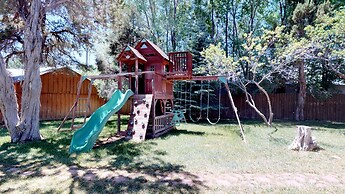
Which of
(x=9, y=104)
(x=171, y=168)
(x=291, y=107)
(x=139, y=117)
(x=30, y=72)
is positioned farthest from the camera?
(x=291, y=107)

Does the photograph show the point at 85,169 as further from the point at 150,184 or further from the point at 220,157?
the point at 220,157

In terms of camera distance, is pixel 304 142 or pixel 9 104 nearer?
pixel 304 142

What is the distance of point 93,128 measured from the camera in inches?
222

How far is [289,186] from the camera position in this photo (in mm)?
3104

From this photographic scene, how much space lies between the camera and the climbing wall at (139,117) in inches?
251

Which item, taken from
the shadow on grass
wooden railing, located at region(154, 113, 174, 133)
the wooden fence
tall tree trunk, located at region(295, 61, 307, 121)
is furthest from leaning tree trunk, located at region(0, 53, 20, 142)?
tall tree trunk, located at region(295, 61, 307, 121)

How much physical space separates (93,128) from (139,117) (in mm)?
1484

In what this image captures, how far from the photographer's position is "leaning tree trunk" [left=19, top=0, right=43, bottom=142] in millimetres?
6086

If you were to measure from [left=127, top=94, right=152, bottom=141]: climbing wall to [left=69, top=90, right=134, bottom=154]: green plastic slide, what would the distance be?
451 mm

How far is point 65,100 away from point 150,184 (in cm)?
1180

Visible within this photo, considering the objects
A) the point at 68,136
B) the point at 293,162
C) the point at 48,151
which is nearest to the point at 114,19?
the point at 68,136

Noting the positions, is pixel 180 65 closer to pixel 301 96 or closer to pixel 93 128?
pixel 93 128

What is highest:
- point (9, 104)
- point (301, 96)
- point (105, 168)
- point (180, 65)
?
point (180, 65)

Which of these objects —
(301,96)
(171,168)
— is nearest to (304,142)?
(171,168)
